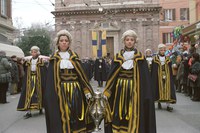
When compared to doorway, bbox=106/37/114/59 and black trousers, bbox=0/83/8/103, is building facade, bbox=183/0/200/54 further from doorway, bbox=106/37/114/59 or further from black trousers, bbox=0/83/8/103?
doorway, bbox=106/37/114/59

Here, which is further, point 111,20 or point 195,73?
point 111,20

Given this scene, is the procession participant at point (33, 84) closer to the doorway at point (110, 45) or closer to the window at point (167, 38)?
the doorway at point (110, 45)

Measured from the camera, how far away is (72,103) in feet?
18.1

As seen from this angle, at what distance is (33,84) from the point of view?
9.98m

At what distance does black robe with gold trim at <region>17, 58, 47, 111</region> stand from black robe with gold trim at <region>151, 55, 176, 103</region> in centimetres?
347

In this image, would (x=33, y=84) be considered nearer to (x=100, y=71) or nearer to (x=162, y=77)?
(x=162, y=77)

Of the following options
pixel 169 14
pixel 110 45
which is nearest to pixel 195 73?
pixel 110 45

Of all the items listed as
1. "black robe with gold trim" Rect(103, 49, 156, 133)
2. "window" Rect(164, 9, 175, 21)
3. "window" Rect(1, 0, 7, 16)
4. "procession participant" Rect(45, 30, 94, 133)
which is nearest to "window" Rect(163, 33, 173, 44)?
"window" Rect(164, 9, 175, 21)

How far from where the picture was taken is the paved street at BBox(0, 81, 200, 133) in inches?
312

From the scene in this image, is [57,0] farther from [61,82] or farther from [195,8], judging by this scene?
[61,82]

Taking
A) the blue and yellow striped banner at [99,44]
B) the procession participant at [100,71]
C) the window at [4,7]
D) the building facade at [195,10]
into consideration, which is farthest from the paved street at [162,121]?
the blue and yellow striped banner at [99,44]

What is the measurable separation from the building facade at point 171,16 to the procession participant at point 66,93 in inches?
1479

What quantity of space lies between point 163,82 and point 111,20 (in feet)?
99.5

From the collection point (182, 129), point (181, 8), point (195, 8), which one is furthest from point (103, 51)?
point (182, 129)
